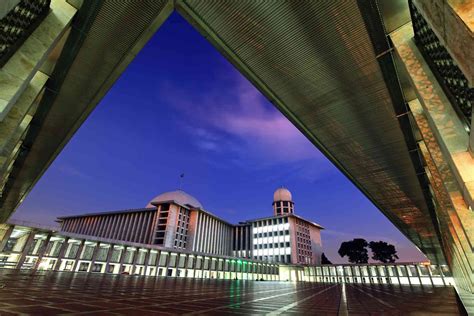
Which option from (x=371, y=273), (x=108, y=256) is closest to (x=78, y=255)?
(x=108, y=256)

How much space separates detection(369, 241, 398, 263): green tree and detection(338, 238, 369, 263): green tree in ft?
9.60

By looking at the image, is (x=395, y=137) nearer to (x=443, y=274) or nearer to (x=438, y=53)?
(x=438, y=53)

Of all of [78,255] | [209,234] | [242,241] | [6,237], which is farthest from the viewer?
[242,241]

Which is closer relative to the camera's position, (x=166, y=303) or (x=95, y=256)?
(x=166, y=303)

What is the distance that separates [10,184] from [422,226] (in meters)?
42.4

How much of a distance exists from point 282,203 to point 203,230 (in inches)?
1282

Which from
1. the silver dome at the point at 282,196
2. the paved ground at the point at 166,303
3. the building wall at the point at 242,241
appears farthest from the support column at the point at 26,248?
the silver dome at the point at 282,196

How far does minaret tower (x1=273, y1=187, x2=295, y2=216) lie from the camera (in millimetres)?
87312

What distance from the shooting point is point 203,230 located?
72.3m

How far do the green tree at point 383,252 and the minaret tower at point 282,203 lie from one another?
30020 millimetres

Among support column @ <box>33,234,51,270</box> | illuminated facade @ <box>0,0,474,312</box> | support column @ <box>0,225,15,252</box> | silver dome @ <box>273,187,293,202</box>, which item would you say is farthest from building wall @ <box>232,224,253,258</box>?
illuminated facade @ <box>0,0,474,312</box>

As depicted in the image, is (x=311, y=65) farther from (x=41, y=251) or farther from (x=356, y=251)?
(x=356, y=251)

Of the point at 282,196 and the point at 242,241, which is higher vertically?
the point at 282,196

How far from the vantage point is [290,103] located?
10.3 m
